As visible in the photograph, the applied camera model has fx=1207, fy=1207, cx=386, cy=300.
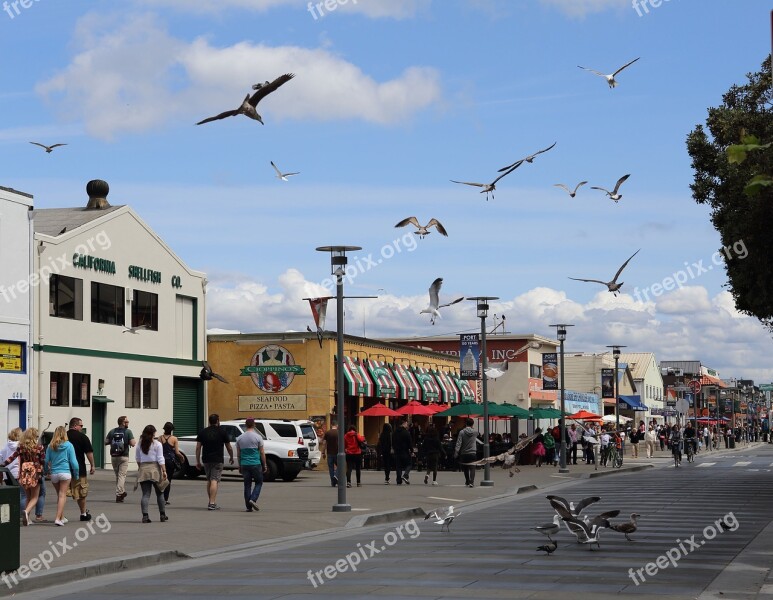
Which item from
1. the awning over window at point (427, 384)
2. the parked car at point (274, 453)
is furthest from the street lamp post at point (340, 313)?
the awning over window at point (427, 384)

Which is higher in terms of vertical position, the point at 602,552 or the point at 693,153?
the point at 693,153

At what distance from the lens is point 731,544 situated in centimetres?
1698

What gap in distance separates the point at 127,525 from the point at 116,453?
252 inches

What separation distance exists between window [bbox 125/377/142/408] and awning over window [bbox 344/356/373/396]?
27.9 ft

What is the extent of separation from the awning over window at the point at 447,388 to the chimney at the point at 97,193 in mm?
21477

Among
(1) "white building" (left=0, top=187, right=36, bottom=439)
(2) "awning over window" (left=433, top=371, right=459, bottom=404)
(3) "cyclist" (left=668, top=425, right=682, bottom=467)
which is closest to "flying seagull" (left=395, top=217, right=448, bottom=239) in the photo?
(1) "white building" (left=0, top=187, right=36, bottom=439)

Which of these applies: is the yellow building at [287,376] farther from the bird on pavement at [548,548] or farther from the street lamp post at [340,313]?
the bird on pavement at [548,548]

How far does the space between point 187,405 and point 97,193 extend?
28.7 ft

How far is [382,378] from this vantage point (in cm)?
5206

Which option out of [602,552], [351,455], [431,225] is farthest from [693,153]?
[602,552]

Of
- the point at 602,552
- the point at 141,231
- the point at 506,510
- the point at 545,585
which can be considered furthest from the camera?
the point at 141,231

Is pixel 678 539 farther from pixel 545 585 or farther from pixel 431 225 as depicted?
pixel 431 225

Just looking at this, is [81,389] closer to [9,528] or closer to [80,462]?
[80,462]

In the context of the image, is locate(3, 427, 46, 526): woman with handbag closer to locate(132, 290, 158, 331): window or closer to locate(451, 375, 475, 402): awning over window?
locate(132, 290, 158, 331): window
